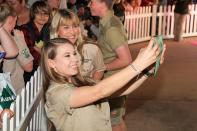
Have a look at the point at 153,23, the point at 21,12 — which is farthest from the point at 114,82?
the point at 153,23

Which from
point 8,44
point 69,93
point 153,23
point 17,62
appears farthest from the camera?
point 153,23

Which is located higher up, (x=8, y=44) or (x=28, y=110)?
(x=8, y=44)

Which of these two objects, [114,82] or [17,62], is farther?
[17,62]

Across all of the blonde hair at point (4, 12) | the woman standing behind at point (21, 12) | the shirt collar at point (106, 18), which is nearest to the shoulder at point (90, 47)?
the shirt collar at point (106, 18)

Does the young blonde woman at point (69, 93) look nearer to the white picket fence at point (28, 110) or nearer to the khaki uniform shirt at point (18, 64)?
the white picket fence at point (28, 110)

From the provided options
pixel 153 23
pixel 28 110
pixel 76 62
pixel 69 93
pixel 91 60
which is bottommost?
pixel 153 23

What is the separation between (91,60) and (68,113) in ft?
3.86

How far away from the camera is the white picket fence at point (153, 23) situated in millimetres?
12078

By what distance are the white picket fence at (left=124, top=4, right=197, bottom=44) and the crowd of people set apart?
6602 millimetres

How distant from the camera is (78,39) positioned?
362cm

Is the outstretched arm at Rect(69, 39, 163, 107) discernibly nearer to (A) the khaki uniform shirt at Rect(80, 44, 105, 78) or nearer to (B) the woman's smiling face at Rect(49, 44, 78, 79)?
(B) the woman's smiling face at Rect(49, 44, 78, 79)

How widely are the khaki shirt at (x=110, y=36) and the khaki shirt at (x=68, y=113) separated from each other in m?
1.30

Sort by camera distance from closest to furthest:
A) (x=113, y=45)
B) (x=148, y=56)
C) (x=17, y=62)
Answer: (x=148, y=56)
(x=113, y=45)
(x=17, y=62)

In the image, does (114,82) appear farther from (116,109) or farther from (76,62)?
(116,109)
